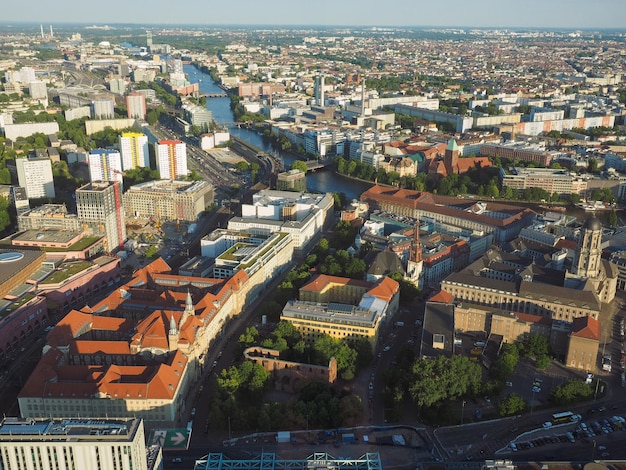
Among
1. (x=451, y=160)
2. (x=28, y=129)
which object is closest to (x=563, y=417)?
(x=451, y=160)

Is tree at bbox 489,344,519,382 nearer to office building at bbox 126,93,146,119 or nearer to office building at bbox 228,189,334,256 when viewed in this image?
office building at bbox 228,189,334,256

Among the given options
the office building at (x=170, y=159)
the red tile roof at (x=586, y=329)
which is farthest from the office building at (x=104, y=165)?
the red tile roof at (x=586, y=329)

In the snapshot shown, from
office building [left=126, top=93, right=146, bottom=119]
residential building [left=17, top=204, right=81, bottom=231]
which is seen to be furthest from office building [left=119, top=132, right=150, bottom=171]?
office building [left=126, top=93, right=146, bottom=119]

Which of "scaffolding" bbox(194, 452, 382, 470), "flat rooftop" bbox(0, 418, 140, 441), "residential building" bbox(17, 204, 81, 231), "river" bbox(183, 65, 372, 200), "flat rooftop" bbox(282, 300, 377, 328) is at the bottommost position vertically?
"river" bbox(183, 65, 372, 200)

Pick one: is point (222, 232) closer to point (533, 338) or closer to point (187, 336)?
point (187, 336)

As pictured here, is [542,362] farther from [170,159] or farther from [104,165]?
[104,165]

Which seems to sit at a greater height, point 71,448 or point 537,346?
point 71,448
